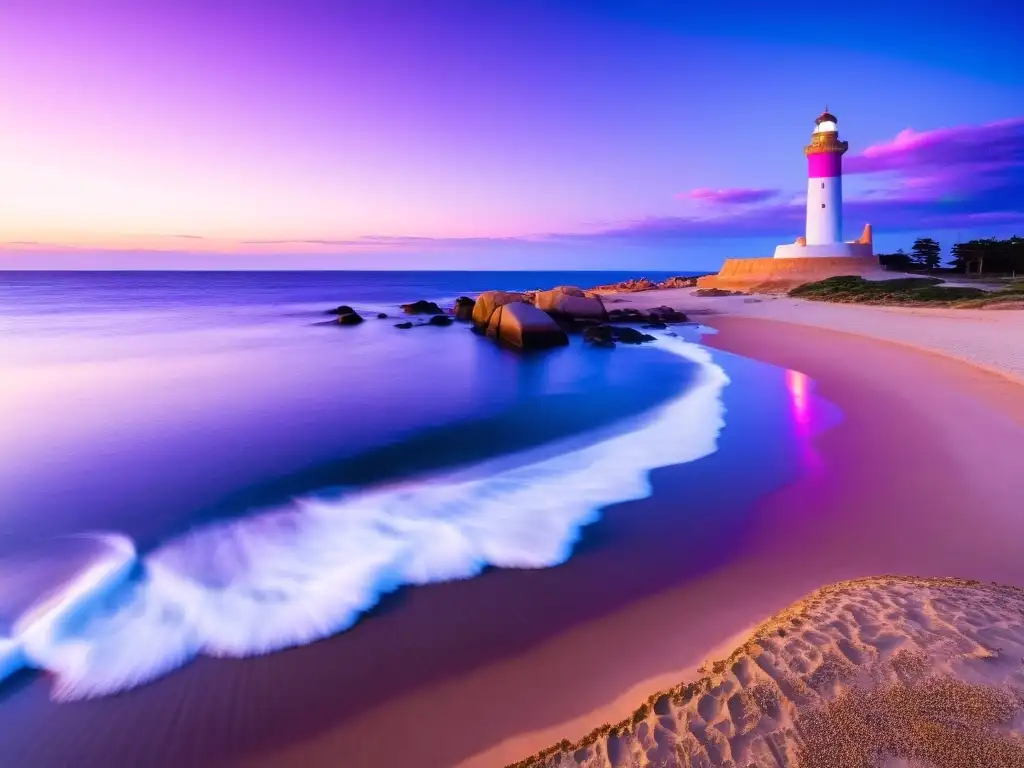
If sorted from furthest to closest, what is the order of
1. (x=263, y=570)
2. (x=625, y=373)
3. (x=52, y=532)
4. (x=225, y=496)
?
(x=625, y=373)
(x=225, y=496)
(x=52, y=532)
(x=263, y=570)

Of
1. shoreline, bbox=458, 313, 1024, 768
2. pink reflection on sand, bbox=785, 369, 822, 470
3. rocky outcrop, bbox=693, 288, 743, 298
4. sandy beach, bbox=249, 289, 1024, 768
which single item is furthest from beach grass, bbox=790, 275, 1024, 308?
sandy beach, bbox=249, 289, 1024, 768

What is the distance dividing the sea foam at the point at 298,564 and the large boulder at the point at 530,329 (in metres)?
10.3

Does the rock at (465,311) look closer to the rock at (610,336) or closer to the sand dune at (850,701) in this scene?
the rock at (610,336)

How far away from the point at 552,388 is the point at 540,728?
9342 mm

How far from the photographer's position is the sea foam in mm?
3518

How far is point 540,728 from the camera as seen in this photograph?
2.71 metres

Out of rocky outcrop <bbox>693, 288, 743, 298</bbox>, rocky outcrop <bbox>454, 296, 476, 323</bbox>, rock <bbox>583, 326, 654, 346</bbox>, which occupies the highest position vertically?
rocky outcrop <bbox>693, 288, 743, 298</bbox>

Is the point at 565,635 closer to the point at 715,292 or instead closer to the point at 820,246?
the point at 715,292

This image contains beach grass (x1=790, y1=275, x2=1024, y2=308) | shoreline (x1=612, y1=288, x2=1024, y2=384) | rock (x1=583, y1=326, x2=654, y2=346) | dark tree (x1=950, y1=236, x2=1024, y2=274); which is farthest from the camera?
dark tree (x1=950, y1=236, x2=1024, y2=274)

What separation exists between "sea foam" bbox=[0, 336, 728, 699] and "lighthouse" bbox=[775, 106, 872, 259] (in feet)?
107

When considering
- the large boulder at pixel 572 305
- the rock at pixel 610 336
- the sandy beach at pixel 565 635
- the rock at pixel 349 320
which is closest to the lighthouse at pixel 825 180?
the large boulder at pixel 572 305

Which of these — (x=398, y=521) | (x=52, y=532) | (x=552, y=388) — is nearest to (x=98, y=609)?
(x=52, y=532)

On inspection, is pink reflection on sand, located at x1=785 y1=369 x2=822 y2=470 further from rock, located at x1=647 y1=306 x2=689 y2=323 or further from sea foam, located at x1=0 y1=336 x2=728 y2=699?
rock, located at x1=647 y1=306 x2=689 y2=323

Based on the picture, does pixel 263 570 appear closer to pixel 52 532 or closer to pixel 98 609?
pixel 98 609
